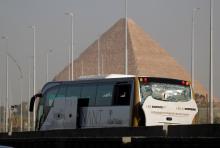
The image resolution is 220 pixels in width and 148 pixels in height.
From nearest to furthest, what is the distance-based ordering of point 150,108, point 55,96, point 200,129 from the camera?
point 200,129 → point 150,108 → point 55,96

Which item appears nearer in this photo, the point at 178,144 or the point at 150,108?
the point at 178,144

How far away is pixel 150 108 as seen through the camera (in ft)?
95.9

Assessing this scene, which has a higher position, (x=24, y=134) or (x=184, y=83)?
(x=184, y=83)

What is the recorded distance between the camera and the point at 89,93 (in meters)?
31.9

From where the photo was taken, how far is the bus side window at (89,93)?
3156 cm

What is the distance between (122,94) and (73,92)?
345cm

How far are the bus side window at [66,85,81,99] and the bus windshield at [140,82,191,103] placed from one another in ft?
12.6

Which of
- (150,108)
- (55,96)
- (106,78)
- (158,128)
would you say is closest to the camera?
(158,128)

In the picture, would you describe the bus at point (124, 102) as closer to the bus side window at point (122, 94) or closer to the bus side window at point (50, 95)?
the bus side window at point (122, 94)

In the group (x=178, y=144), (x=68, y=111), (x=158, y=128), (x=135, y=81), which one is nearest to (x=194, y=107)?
(x=135, y=81)

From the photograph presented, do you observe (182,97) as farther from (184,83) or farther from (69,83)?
(69,83)

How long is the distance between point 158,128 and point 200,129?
2030 mm

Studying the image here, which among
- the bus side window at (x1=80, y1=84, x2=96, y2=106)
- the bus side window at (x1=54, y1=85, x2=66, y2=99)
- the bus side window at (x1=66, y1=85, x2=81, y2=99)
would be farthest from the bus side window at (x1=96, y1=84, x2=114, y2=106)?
the bus side window at (x1=54, y1=85, x2=66, y2=99)

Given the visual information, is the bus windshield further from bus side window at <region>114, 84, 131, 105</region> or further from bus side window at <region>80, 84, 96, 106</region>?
bus side window at <region>80, 84, 96, 106</region>
